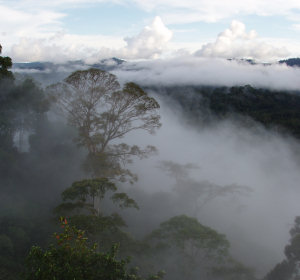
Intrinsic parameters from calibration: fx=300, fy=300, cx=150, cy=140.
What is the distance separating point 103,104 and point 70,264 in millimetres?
13272

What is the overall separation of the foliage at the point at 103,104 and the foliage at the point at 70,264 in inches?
414

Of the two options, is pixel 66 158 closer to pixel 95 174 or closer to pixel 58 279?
pixel 95 174

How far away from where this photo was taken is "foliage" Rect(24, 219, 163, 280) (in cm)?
686

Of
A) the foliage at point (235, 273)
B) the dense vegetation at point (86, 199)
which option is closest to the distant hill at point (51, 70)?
the dense vegetation at point (86, 199)

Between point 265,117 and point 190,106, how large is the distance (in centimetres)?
3045

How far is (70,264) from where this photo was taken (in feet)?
23.4

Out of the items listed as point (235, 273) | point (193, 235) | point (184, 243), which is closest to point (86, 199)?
point (184, 243)

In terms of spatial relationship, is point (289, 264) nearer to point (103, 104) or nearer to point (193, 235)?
point (193, 235)

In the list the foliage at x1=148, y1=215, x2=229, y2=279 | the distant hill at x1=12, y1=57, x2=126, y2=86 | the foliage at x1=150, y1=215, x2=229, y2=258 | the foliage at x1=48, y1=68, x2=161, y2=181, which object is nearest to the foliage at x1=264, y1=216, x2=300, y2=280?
the foliage at x1=148, y1=215, x2=229, y2=279

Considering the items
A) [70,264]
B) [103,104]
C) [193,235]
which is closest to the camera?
[70,264]

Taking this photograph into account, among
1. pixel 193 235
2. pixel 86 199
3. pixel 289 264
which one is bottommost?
pixel 289 264

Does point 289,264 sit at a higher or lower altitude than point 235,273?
higher

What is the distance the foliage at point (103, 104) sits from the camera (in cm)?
→ 1817

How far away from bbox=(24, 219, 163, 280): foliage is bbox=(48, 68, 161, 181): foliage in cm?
1052
